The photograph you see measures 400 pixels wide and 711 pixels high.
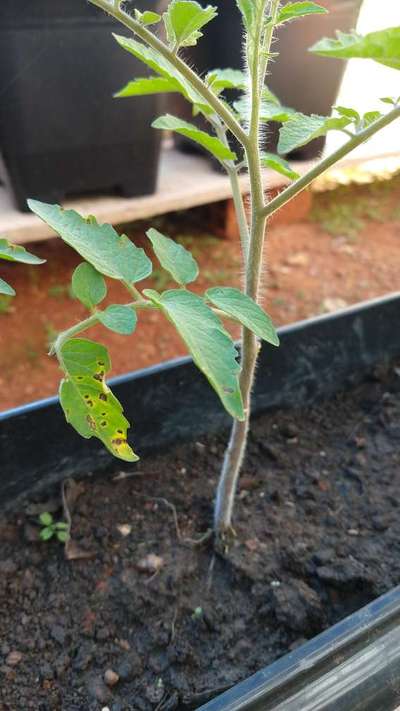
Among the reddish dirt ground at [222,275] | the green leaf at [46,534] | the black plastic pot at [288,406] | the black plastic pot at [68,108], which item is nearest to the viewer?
the black plastic pot at [288,406]

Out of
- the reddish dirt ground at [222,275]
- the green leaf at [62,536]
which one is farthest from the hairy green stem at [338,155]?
the reddish dirt ground at [222,275]

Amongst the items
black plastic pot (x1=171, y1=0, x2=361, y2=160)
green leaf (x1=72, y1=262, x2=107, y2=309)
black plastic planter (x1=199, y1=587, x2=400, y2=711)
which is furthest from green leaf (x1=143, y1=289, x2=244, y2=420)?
black plastic pot (x1=171, y1=0, x2=361, y2=160)

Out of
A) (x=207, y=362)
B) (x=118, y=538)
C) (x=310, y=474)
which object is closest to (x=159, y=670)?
(x=118, y=538)

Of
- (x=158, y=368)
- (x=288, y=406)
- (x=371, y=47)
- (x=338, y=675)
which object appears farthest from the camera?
(x=288, y=406)

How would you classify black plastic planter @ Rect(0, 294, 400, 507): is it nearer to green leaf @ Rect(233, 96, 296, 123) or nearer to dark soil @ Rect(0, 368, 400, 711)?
dark soil @ Rect(0, 368, 400, 711)

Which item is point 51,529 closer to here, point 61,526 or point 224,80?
point 61,526

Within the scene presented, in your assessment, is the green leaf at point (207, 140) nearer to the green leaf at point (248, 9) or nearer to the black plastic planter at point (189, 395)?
the green leaf at point (248, 9)

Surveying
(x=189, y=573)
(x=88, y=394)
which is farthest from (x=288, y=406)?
(x=88, y=394)
